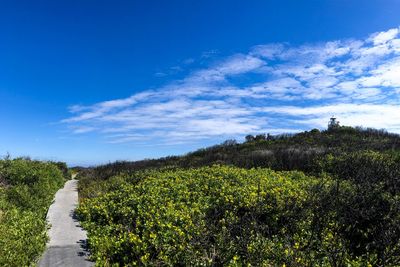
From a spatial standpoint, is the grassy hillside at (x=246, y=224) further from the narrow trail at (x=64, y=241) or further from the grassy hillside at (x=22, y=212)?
the grassy hillside at (x=22, y=212)

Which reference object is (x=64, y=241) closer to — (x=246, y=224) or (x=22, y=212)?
(x=22, y=212)

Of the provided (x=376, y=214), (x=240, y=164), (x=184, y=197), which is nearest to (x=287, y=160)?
(x=240, y=164)

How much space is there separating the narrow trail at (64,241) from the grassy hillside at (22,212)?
257 mm

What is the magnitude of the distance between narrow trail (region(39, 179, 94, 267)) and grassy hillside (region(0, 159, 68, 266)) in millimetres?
257

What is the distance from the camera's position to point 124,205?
38.1ft

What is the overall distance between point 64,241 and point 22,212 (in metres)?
4.22

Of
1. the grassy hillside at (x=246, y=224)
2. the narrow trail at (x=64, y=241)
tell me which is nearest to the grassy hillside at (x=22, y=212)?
the narrow trail at (x=64, y=241)

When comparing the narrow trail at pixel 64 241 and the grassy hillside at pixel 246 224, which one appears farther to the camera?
the narrow trail at pixel 64 241

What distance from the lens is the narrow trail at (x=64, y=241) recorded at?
7855 mm

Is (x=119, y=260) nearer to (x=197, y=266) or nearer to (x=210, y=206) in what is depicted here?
(x=197, y=266)

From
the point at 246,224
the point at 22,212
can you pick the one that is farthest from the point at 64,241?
the point at 246,224

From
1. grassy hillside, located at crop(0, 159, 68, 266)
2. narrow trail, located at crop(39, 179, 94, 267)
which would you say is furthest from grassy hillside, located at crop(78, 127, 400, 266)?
grassy hillside, located at crop(0, 159, 68, 266)

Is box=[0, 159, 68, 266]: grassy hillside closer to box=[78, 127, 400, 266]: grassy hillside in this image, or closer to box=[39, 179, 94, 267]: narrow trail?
box=[39, 179, 94, 267]: narrow trail

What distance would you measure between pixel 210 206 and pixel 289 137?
28.0 meters
